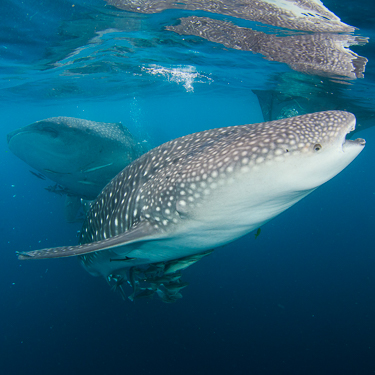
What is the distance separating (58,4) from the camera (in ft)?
20.0

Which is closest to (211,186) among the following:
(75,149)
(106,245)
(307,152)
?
(307,152)

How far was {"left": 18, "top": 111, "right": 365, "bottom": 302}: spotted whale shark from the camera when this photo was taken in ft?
5.72

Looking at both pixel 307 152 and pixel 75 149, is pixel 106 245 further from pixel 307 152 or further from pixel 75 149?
pixel 75 149

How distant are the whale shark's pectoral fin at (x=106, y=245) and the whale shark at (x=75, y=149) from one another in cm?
465

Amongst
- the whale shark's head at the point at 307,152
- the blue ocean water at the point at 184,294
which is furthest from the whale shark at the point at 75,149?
the whale shark's head at the point at 307,152

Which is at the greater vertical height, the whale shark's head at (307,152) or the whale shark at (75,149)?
the whale shark's head at (307,152)

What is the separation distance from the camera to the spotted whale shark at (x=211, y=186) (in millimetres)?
1743

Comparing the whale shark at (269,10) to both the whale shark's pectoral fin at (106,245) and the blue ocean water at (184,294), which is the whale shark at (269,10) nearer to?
the blue ocean water at (184,294)

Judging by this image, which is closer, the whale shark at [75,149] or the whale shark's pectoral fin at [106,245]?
the whale shark's pectoral fin at [106,245]

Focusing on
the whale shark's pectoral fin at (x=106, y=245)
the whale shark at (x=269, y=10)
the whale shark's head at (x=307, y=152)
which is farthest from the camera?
the whale shark at (x=269, y=10)

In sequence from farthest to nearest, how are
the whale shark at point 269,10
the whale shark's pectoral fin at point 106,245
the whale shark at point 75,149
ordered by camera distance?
1. the whale shark at point 75,149
2. the whale shark at point 269,10
3. the whale shark's pectoral fin at point 106,245

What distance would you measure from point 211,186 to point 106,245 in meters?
1.16

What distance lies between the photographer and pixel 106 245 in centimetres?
233

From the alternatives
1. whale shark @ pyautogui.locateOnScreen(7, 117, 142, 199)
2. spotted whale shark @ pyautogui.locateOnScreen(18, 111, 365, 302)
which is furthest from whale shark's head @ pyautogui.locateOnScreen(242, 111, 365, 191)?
whale shark @ pyautogui.locateOnScreen(7, 117, 142, 199)
